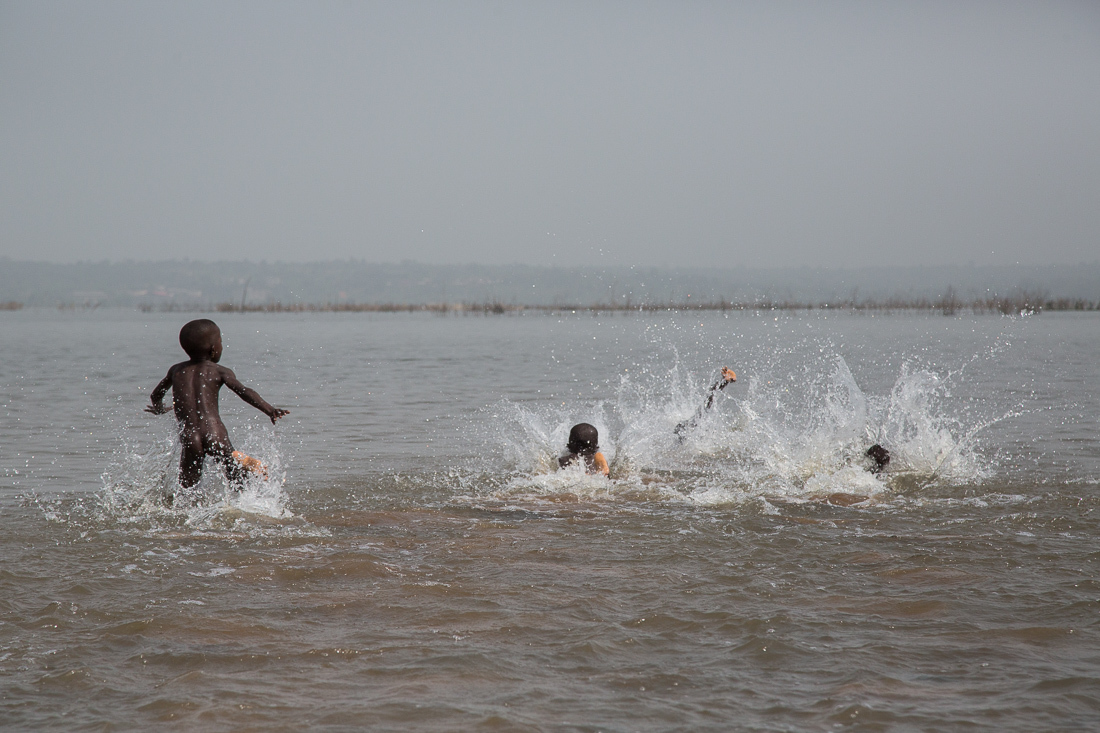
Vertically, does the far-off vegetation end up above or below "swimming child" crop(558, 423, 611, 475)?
above

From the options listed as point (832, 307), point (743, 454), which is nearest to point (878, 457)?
point (743, 454)

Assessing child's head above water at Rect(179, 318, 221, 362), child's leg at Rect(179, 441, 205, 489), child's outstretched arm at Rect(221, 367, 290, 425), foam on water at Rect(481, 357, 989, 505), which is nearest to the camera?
child's outstretched arm at Rect(221, 367, 290, 425)

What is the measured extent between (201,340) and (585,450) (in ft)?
12.3

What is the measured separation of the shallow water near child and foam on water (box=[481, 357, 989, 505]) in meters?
0.05

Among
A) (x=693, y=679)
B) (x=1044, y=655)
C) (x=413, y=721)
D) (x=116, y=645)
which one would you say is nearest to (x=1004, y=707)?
(x=1044, y=655)

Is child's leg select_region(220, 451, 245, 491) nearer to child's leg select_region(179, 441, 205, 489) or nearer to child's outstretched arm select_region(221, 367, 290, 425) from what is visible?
child's leg select_region(179, 441, 205, 489)

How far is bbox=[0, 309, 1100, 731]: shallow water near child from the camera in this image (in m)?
3.81

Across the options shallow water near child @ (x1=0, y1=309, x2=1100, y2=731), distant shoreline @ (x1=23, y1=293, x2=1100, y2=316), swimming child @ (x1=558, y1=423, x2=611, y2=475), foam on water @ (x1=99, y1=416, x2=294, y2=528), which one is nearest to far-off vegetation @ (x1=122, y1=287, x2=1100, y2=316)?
distant shoreline @ (x1=23, y1=293, x2=1100, y2=316)

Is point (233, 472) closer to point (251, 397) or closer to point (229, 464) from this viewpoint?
point (229, 464)

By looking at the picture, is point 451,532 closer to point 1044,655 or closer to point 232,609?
point 232,609

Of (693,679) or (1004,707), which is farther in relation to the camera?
(693,679)

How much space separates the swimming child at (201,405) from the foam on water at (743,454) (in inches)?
99.0

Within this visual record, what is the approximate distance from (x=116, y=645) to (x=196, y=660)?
51 cm

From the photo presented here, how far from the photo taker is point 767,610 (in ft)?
16.1
